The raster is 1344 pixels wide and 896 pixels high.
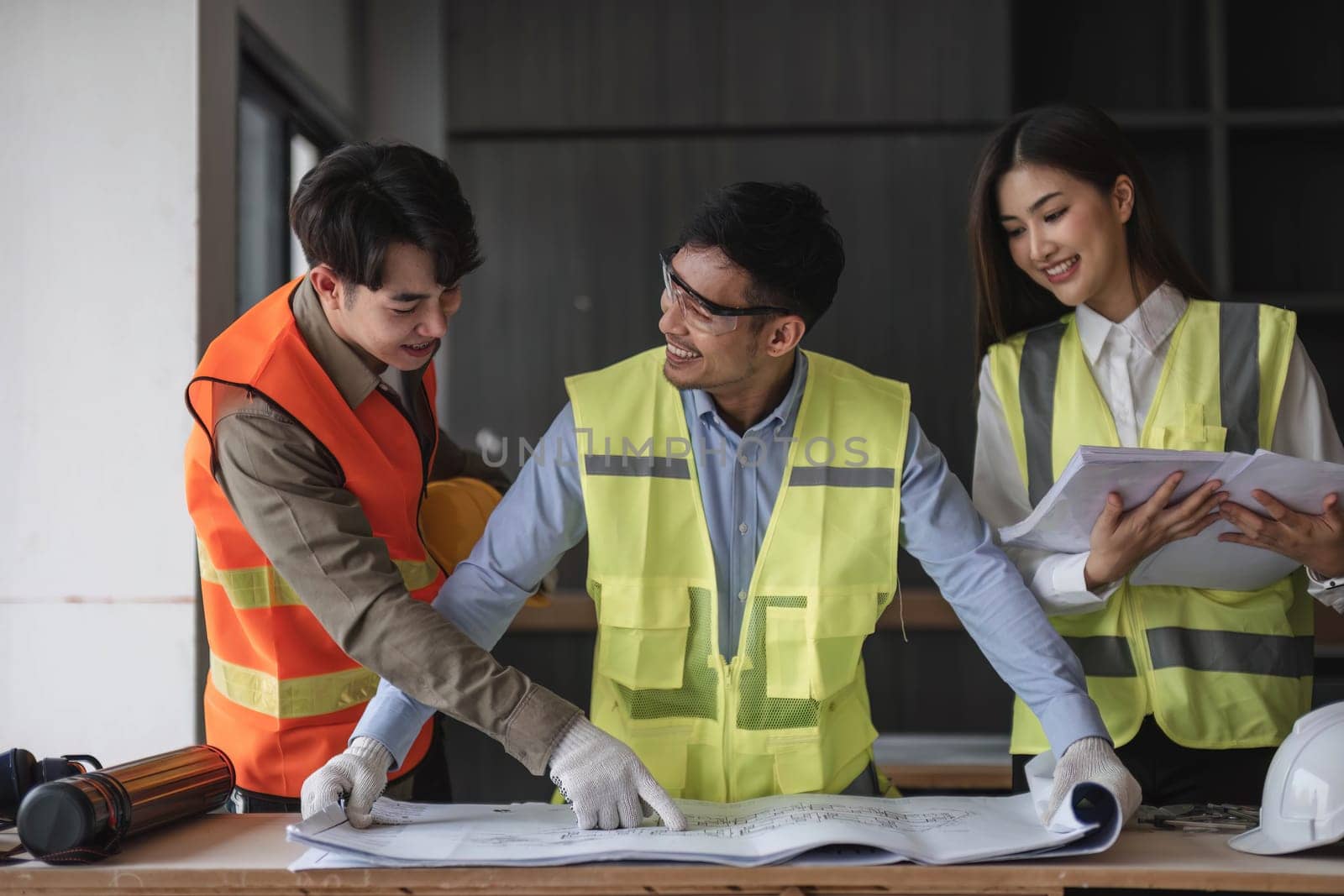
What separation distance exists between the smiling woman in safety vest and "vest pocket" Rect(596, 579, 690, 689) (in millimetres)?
486

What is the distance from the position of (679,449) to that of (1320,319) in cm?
278

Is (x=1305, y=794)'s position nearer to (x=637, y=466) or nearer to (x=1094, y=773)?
(x=1094, y=773)

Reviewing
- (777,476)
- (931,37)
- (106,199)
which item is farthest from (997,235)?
(931,37)

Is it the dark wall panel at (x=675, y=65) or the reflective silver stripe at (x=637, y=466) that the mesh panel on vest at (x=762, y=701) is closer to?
the reflective silver stripe at (x=637, y=466)

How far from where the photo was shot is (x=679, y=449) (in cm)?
153

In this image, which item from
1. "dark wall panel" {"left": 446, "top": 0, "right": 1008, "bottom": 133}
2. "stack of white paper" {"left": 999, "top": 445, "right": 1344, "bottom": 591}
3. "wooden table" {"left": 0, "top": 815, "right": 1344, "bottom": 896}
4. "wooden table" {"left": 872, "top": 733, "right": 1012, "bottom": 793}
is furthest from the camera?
"dark wall panel" {"left": 446, "top": 0, "right": 1008, "bottom": 133}

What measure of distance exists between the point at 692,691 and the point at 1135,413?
28.7 inches

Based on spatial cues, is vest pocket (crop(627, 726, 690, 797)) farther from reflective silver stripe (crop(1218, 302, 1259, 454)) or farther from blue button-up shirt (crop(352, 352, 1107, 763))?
reflective silver stripe (crop(1218, 302, 1259, 454))

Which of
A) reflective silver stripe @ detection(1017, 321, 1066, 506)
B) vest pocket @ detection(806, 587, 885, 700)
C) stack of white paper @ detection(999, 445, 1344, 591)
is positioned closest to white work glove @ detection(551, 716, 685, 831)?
vest pocket @ detection(806, 587, 885, 700)

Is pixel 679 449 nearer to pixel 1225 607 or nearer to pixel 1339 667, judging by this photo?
pixel 1225 607

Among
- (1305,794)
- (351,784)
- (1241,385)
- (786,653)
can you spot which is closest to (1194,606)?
(1241,385)

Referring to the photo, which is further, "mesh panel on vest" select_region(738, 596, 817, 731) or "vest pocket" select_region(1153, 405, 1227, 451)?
"vest pocket" select_region(1153, 405, 1227, 451)

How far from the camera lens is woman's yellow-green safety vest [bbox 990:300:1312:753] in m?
1.57

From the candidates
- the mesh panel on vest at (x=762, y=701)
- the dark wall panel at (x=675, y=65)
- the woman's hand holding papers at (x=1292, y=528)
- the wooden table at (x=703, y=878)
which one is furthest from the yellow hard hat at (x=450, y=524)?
the dark wall panel at (x=675, y=65)
